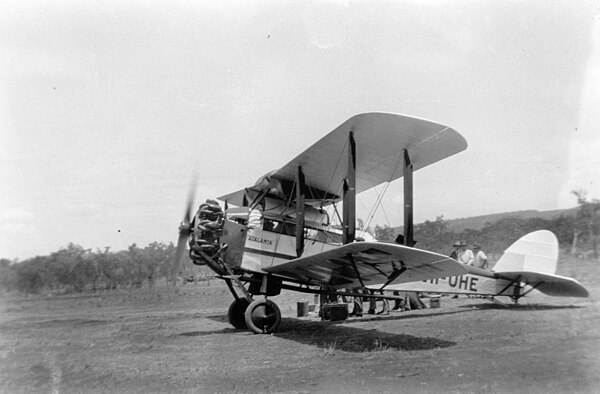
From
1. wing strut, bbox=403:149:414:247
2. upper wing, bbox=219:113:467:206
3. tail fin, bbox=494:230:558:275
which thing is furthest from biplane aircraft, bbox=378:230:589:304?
wing strut, bbox=403:149:414:247

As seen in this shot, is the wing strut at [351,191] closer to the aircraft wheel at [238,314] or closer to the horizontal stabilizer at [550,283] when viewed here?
the aircraft wheel at [238,314]

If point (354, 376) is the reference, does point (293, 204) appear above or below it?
above

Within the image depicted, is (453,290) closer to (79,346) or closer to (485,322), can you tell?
(485,322)

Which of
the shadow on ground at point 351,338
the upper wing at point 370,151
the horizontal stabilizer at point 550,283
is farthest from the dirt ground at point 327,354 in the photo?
the upper wing at point 370,151

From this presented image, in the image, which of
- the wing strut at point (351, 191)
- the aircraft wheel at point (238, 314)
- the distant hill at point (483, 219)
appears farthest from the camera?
the distant hill at point (483, 219)

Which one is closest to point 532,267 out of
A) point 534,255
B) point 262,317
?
point 534,255

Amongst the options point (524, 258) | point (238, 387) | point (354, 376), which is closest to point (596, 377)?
point (354, 376)
